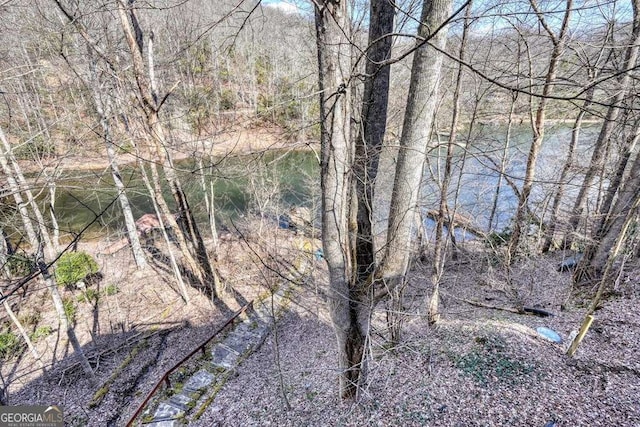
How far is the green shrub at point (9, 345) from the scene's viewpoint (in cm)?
653

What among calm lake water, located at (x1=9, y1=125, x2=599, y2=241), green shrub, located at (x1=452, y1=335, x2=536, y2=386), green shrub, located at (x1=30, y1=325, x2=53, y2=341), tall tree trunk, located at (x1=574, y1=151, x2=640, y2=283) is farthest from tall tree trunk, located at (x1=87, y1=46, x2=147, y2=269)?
tall tree trunk, located at (x1=574, y1=151, x2=640, y2=283)

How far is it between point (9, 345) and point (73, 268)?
82.0 inches

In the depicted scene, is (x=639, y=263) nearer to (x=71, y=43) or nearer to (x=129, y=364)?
(x=129, y=364)

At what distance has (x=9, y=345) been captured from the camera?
6621 millimetres

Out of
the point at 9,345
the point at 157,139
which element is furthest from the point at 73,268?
the point at 157,139

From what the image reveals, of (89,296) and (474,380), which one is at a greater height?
(474,380)

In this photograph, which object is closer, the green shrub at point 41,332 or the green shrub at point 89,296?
the green shrub at point 41,332

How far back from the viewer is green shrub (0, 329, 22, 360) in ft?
21.4

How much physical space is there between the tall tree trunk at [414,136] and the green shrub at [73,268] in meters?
8.92

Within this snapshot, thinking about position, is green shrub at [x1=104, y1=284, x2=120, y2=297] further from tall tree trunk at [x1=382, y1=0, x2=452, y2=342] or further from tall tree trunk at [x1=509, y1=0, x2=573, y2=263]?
tall tree trunk at [x1=509, y1=0, x2=573, y2=263]

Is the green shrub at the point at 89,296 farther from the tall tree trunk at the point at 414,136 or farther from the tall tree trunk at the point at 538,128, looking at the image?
the tall tree trunk at the point at 538,128

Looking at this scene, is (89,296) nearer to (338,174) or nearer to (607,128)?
(338,174)

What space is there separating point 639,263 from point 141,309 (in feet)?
38.7

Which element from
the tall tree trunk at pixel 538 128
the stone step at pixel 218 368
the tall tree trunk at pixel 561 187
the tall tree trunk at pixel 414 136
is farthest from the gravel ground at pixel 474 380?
the tall tree trunk at pixel 561 187
